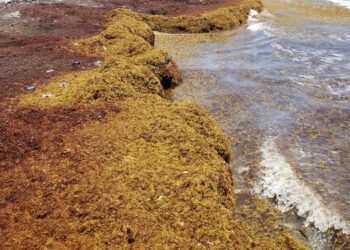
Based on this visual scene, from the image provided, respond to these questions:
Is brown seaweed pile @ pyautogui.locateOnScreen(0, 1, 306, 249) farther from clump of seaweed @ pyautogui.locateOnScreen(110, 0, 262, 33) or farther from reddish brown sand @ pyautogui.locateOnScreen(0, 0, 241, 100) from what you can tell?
clump of seaweed @ pyautogui.locateOnScreen(110, 0, 262, 33)

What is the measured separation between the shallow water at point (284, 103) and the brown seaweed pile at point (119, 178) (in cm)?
98

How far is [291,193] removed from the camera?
29.4 feet

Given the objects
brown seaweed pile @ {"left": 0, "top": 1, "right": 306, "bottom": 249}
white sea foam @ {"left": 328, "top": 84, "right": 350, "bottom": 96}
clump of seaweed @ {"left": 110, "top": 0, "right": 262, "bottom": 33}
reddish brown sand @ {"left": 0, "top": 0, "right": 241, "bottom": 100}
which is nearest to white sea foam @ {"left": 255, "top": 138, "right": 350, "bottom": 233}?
brown seaweed pile @ {"left": 0, "top": 1, "right": 306, "bottom": 249}

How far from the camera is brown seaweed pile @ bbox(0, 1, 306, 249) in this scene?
678cm

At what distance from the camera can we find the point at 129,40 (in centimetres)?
1881

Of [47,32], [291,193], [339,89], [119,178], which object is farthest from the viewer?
[47,32]

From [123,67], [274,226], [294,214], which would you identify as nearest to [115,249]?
[274,226]

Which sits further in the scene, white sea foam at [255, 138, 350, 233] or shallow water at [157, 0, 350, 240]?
shallow water at [157, 0, 350, 240]

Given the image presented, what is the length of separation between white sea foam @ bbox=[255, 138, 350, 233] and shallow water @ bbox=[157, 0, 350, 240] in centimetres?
2

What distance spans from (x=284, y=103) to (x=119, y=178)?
790cm

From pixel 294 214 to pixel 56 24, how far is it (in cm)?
1831

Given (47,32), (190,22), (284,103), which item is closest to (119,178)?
(284,103)

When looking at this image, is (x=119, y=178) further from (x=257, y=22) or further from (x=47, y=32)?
(x=257, y=22)

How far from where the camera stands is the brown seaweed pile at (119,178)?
22.2 feet
